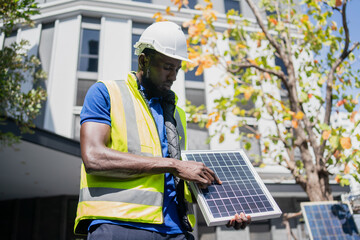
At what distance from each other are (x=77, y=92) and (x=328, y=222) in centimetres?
1243

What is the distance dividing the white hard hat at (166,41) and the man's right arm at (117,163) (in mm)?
672

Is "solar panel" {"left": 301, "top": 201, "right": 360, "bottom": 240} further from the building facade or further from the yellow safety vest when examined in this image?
the building facade

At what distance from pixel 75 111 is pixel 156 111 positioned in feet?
41.3

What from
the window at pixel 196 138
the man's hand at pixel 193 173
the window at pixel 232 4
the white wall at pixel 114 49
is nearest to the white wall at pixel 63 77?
the white wall at pixel 114 49

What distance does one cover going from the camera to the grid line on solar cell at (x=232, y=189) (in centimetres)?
176

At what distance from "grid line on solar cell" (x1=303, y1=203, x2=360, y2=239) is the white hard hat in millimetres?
3893

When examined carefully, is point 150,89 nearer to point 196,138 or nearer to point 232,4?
point 196,138

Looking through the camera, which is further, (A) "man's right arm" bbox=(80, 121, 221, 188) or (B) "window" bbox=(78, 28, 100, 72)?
(B) "window" bbox=(78, 28, 100, 72)

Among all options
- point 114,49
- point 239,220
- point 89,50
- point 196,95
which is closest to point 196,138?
point 196,95

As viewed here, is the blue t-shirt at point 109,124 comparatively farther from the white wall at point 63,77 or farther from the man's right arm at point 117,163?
the white wall at point 63,77

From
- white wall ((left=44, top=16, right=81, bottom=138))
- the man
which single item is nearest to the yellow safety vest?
the man

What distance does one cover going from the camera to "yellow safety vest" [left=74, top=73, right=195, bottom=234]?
1.58 meters

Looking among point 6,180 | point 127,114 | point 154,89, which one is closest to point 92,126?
point 127,114

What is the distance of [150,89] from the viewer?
213 cm
